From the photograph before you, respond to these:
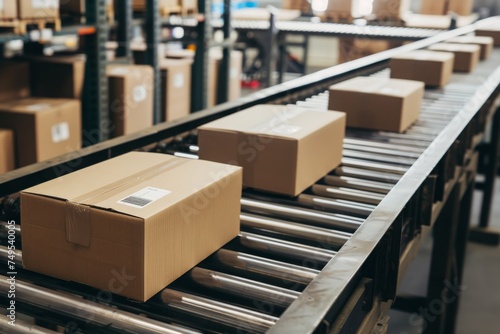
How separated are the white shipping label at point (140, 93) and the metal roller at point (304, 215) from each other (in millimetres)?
3458

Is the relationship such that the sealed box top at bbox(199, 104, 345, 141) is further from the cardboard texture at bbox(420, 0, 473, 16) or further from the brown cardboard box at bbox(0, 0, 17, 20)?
the cardboard texture at bbox(420, 0, 473, 16)

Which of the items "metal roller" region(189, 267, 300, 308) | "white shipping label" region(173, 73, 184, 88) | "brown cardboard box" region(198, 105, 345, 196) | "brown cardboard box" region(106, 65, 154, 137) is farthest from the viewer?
"white shipping label" region(173, 73, 184, 88)

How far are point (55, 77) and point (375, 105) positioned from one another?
2681 mm

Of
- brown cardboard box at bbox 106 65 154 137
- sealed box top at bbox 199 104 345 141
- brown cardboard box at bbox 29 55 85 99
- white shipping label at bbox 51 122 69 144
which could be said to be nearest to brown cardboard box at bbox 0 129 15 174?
white shipping label at bbox 51 122 69 144

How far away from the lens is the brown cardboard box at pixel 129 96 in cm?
514

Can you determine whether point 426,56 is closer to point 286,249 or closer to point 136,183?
point 286,249

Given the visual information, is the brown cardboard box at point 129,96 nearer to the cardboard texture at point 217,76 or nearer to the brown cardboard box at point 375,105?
the cardboard texture at point 217,76

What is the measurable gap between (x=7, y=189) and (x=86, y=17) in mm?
3140

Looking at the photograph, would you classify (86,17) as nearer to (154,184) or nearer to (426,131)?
(426,131)

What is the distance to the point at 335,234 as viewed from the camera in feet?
6.06

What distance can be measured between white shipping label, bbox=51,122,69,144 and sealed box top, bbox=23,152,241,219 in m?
2.55

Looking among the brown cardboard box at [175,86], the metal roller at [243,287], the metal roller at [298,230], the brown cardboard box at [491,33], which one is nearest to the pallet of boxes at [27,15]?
the brown cardboard box at [175,86]

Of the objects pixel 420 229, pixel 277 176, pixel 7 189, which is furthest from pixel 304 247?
pixel 7 189

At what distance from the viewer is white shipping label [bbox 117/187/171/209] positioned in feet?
4.73
